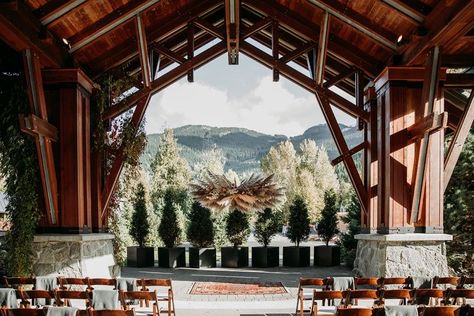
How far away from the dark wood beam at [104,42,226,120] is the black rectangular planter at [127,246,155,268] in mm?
5299

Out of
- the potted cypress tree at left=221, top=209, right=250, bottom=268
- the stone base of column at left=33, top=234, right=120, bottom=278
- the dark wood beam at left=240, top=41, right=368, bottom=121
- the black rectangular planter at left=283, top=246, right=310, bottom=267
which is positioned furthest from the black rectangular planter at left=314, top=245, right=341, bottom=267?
the stone base of column at left=33, top=234, right=120, bottom=278

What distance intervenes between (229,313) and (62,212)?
3490mm

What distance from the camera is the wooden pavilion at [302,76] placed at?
7.97m

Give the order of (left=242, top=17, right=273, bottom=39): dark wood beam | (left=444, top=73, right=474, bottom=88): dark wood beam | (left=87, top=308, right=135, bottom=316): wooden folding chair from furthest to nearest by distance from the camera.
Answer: (left=242, top=17, right=273, bottom=39): dark wood beam
(left=444, top=73, right=474, bottom=88): dark wood beam
(left=87, top=308, right=135, bottom=316): wooden folding chair

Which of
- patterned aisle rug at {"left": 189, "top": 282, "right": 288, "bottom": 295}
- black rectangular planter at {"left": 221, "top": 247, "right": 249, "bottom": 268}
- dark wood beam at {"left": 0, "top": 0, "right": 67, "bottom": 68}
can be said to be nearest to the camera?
dark wood beam at {"left": 0, "top": 0, "right": 67, "bottom": 68}

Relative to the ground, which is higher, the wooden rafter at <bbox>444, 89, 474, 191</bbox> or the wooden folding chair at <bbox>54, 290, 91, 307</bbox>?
the wooden rafter at <bbox>444, 89, 474, 191</bbox>

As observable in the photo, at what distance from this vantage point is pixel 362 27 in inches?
356

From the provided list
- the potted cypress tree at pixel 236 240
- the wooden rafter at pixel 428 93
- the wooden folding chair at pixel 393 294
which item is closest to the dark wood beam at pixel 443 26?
the wooden rafter at pixel 428 93

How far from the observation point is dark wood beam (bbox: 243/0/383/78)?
10.4m

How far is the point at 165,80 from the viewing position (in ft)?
35.3

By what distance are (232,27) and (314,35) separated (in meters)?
1.76

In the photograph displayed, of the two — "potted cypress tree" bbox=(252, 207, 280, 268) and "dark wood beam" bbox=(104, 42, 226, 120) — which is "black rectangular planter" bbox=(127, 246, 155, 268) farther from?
"dark wood beam" bbox=(104, 42, 226, 120)

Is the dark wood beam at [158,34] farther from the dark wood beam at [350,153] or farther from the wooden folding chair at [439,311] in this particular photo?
the wooden folding chair at [439,311]

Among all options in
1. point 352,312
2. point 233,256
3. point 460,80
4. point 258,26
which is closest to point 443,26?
point 460,80
